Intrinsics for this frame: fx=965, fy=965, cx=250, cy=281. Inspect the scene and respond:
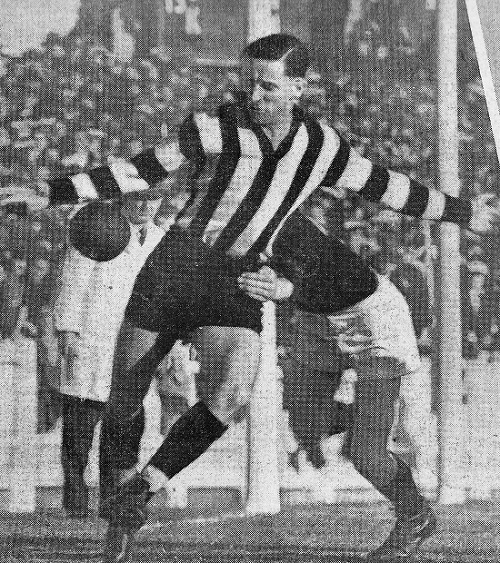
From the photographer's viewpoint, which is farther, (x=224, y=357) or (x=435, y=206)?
(x=435, y=206)

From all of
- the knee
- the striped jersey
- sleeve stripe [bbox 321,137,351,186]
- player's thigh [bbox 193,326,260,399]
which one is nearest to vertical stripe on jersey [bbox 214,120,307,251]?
the striped jersey

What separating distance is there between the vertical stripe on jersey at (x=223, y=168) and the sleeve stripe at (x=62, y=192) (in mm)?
299

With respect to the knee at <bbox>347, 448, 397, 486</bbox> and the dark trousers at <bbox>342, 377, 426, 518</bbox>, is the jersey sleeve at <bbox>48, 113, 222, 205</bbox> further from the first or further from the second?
the knee at <bbox>347, 448, 397, 486</bbox>

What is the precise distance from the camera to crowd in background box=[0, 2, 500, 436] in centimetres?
233

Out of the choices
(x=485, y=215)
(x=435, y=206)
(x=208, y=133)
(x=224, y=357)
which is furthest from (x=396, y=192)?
(x=224, y=357)

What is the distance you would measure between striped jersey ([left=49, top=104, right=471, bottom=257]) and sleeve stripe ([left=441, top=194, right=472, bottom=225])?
0.33ft

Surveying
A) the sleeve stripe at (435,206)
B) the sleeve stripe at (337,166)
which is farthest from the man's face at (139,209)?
the sleeve stripe at (435,206)

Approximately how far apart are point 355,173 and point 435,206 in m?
0.22

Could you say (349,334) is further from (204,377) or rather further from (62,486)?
(62,486)

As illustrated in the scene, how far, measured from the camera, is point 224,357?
7.70 ft

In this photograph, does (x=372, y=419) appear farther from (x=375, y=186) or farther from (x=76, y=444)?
(x=76, y=444)

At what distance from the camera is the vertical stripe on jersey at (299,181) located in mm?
2389

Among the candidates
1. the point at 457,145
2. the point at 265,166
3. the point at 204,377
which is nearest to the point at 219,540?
the point at 204,377

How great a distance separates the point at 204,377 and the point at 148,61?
0.79m
